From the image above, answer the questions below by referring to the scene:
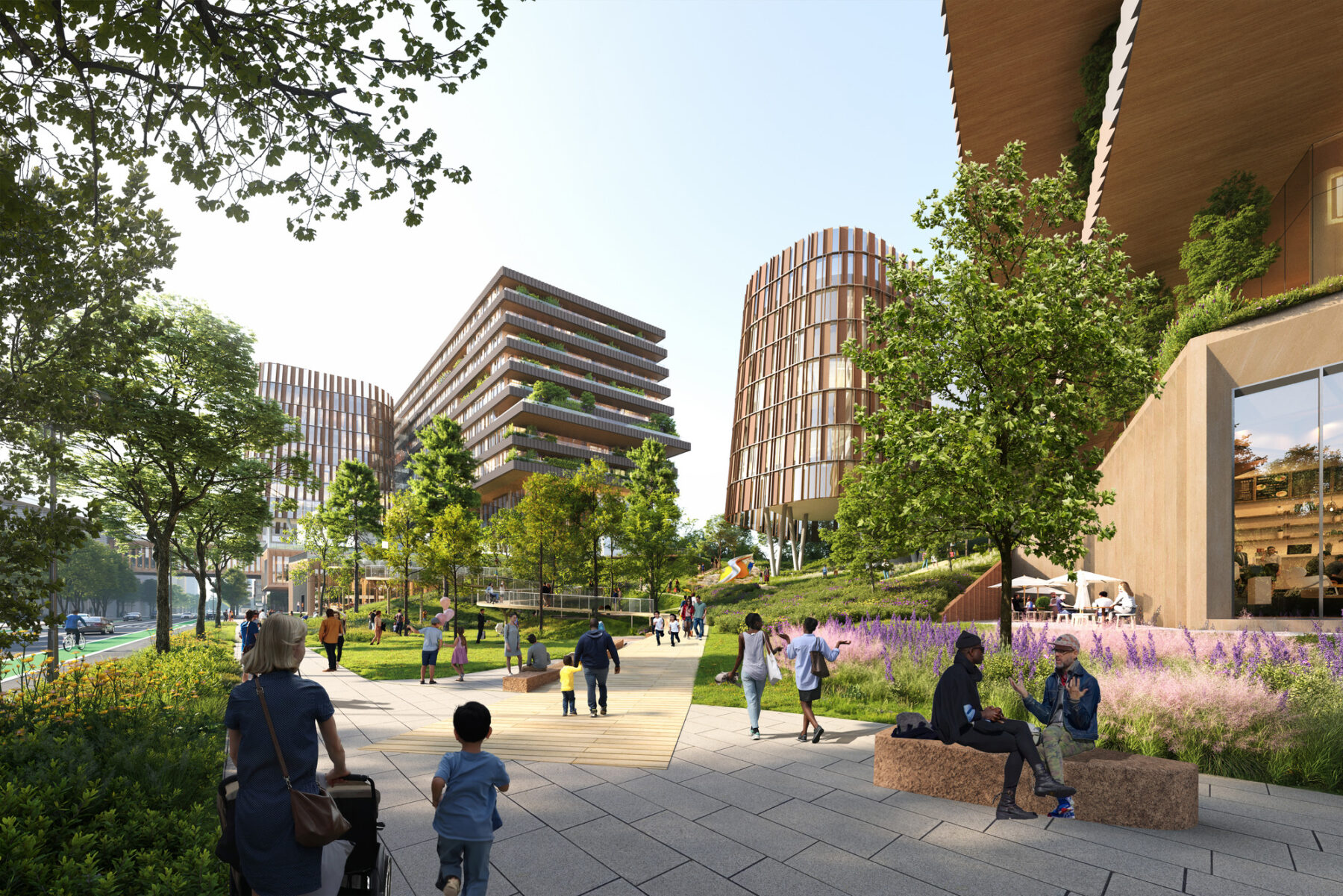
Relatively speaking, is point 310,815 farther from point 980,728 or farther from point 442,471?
point 442,471

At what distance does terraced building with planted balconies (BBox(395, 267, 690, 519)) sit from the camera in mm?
67688

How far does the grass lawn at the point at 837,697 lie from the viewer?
35.4 ft

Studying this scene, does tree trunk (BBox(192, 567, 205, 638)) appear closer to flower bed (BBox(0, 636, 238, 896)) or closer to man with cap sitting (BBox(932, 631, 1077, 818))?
flower bed (BBox(0, 636, 238, 896))

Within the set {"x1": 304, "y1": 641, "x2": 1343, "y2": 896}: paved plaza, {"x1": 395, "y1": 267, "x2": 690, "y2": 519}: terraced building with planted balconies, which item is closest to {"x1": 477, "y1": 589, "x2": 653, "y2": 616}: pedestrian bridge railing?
{"x1": 395, "y1": 267, "x2": 690, "y2": 519}: terraced building with planted balconies

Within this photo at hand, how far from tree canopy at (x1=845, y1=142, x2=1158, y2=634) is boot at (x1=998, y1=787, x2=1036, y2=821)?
244 inches

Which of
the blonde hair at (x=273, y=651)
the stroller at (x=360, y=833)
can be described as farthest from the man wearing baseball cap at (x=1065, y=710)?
the blonde hair at (x=273, y=651)

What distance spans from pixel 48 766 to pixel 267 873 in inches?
160

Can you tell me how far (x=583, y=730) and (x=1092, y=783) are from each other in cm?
639

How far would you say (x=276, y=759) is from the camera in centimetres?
303

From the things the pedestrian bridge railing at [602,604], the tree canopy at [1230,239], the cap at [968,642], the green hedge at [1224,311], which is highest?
the tree canopy at [1230,239]

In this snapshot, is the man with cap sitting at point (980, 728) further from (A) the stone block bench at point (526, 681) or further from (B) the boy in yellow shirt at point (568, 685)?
(A) the stone block bench at point (526, 681)

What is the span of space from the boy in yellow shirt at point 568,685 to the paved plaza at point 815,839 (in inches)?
100

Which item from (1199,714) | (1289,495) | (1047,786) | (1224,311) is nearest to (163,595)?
(1047,786)

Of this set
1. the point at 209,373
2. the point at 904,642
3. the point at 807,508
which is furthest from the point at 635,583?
the point at 904,642
